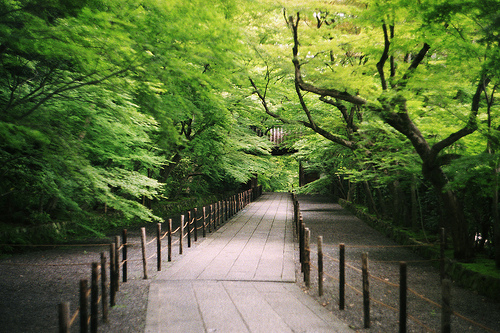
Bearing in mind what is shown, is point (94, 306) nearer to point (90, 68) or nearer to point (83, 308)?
point (83, 308)

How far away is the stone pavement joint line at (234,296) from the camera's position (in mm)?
4184

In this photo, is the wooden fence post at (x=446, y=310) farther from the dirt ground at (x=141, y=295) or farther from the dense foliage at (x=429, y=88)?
the dense foliage at (x=429, y=88)

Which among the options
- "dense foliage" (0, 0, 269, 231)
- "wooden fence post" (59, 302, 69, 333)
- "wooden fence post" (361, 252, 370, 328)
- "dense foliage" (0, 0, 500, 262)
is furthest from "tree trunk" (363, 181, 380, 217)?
"wooden fence post" (59, 302, 69, 333)

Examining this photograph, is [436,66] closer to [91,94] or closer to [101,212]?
[91,94]

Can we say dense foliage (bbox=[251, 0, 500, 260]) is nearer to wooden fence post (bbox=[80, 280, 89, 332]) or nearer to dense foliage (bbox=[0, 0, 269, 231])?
dense foliage (bbox=[0, 0, 269, 231])

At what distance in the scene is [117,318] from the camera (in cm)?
459

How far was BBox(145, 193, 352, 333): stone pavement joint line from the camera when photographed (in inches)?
165

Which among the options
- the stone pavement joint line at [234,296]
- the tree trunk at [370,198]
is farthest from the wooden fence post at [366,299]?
the tree trunk at [370,198]

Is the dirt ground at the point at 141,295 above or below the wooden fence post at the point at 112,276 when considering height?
below

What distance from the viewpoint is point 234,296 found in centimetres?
520

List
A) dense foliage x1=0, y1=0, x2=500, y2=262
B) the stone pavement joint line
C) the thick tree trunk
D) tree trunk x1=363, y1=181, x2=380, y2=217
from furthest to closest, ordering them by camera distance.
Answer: tree trunk x1=363, y1=181, x2=380, y2=217 → the thick tree trunk → dense foliage x1=0, y1=0, x2=500, y2=262 → the stone pavement joint line

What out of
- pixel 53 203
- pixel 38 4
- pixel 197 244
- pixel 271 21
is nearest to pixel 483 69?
pixel 38 4

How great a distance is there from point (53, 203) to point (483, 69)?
1175 centimetres

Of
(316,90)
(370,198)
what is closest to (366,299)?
(316,90)
